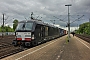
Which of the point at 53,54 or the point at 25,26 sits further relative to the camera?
the point at 25,26

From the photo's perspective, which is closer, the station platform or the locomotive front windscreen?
the station platform

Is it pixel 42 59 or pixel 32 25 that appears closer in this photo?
pixel 42 59

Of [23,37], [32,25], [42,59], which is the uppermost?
[32,25]

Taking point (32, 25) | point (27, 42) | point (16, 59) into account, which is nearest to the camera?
point (16, 59)

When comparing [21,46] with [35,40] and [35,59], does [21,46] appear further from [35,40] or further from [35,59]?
[35,59]

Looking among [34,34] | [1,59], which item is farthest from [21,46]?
[1,59]

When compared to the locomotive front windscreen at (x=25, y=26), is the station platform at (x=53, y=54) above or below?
below

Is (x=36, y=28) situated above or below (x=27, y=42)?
above

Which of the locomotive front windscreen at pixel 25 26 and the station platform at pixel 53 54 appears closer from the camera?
the station platform at pixel 53 54

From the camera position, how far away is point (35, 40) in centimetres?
1800

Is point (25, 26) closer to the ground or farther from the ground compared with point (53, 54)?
farther from the ground

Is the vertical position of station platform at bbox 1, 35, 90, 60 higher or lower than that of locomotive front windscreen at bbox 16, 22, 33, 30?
lower

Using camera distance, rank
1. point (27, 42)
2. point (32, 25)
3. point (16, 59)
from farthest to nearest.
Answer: point (32, 25) → point (27, 42) → point (16, 59)

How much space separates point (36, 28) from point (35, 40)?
4.88ft
